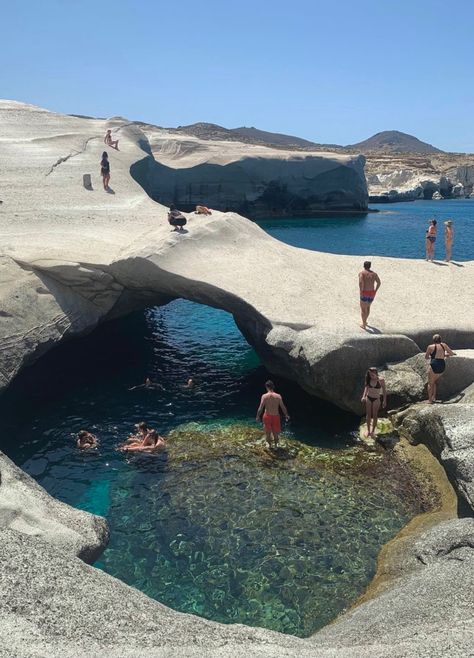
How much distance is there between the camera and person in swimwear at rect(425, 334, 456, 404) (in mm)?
14219

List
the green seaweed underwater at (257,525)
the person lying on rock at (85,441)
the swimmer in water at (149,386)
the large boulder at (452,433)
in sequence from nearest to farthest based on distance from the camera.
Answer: the green seaweed underwater at (257,525) → the large boulder at (452,433) → the person lying on rock at (85,441) → the swimmer in water at (149,386)

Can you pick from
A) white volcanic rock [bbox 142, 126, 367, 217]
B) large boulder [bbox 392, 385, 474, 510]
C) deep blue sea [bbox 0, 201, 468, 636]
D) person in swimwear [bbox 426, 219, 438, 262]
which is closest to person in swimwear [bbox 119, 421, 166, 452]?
deep blue sea [bbox 0, 201, 468, 636]

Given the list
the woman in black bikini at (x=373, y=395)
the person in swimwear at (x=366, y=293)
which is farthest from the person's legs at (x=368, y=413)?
the person in swimwear at (x=366, y=293)

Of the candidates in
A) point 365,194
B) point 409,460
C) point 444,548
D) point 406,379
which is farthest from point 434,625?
point 365,194

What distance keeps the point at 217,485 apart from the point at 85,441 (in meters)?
3.91

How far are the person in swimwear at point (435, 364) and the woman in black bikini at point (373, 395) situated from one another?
41.8 inches

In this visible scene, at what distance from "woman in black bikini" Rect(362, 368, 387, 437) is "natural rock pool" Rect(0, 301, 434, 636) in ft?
2.19

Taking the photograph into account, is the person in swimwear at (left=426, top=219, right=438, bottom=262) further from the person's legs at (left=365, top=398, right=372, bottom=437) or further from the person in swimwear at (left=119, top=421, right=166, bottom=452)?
the person in swimwear at (left=119, top=421, right=166, bottom=452)

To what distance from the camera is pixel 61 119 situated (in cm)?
3984

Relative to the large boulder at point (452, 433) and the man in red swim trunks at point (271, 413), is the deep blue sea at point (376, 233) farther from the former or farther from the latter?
the man in red swim trunks at point (271, 413)

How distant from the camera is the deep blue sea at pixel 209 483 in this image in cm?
1020

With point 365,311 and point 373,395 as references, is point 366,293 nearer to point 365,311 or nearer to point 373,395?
point 365,311

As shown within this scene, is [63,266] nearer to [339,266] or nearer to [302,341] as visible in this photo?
[302,341]

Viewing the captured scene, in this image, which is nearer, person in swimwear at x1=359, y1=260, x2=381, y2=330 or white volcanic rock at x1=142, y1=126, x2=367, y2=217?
person in swimwear at x1=359, y1=260, x2=381, y2=330
